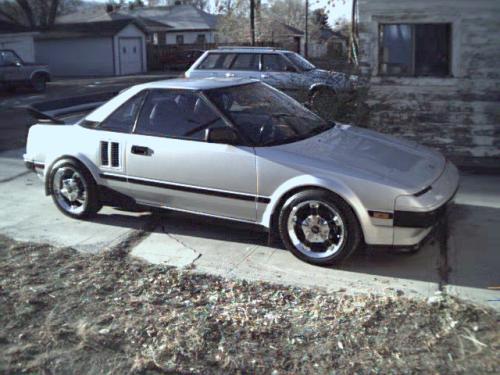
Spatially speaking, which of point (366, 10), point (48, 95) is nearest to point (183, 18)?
point (48, 95)

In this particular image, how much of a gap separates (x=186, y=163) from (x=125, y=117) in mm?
938

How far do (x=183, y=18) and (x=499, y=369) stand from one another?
51.5 metres

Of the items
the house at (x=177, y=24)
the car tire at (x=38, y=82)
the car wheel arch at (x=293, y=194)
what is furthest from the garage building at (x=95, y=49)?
the car wheel arch at (x=293, y=194)

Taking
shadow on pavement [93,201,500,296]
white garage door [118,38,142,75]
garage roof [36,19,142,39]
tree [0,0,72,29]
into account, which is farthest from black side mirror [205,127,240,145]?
tree [0,0,72,29]

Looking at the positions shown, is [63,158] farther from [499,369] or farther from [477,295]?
[499,369]

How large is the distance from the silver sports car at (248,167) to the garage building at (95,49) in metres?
33.6

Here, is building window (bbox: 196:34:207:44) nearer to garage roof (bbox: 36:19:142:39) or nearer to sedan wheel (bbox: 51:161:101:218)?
garage roof (bbox: 36:19:142:39)

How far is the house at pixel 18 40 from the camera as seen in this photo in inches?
1204

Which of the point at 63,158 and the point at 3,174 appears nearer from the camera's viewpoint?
the point at 63,158

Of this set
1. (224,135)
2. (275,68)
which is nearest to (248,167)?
(224,135)

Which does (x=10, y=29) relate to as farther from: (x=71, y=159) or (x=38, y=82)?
(x=71, y=159)

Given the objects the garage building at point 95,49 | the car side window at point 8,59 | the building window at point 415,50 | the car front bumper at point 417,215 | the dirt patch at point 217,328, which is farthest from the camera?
the garage building at point 95,49

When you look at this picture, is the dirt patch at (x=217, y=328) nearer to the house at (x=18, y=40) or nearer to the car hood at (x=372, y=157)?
the car hood at (x=372, y=157)

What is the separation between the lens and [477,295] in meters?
4.36
